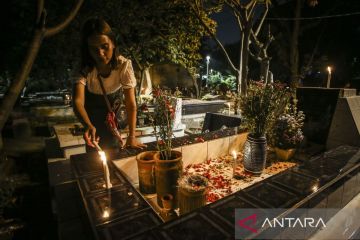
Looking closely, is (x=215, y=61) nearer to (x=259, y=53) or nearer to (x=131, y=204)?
A: (x=259, y=53)

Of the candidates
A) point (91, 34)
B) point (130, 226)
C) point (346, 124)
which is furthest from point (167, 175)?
point (346, 124)

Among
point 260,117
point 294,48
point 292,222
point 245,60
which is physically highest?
point 294,48

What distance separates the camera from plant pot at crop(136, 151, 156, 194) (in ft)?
7.45

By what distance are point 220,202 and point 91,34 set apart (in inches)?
86.8

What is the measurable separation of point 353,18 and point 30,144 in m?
21.6

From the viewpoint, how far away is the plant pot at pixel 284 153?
3.45 m

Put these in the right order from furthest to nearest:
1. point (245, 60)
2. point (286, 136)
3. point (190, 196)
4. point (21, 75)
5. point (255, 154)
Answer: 1. point (245, 60)
2. point (21, 75)
3. point (286, 136)
4. point (255, 154)
5. point (190, 196)

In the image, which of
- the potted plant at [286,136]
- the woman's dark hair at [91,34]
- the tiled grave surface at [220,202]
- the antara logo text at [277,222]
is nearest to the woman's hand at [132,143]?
the tiled grave surface at [220,202]

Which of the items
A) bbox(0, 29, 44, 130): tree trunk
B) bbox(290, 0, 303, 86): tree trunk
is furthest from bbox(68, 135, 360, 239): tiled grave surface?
bbox(290, 0, 303, 86): tree trunk

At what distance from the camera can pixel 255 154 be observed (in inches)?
111

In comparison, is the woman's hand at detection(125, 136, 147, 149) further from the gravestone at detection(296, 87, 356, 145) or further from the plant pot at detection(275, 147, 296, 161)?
the gravestone at detection(296, 87, 356, 145)

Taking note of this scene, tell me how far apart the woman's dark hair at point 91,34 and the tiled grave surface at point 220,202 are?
1.16 metres

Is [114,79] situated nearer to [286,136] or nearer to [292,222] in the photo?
[292,222]

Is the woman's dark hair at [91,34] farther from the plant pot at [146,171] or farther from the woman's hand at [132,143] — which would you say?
the plant pot at [146,171]
